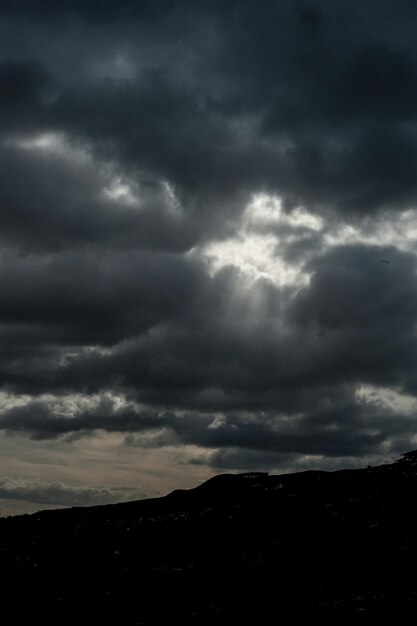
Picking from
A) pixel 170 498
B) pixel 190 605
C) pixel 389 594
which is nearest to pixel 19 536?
pixel 170 498

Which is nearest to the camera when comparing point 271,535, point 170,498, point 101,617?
point 101,617

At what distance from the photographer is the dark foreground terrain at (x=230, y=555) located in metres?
19.2

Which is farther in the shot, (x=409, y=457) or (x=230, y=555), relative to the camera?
(x=409, y=457)

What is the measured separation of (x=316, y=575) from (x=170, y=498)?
11669 mm

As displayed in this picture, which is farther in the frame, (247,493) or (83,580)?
(247,493)

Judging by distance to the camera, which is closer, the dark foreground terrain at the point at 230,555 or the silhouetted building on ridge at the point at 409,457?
the dark foreground terrain at the point at 230,555

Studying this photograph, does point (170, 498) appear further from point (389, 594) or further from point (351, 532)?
point (389, 594)

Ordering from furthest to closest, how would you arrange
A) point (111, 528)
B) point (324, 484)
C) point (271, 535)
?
point (324, 484)
point (111, 528)
point (271, 535)

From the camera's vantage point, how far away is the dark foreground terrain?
1919 centimetres

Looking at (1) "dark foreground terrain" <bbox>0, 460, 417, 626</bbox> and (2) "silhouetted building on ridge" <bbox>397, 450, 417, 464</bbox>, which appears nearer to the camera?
(1) "dark foreground terrain" <bbox>0, 460, 417, 626</bbox>

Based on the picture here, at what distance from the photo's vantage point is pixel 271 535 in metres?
24.6

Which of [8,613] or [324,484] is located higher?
[324,484]

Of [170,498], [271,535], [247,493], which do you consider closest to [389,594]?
[271,535]

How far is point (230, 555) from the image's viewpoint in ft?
76.2
